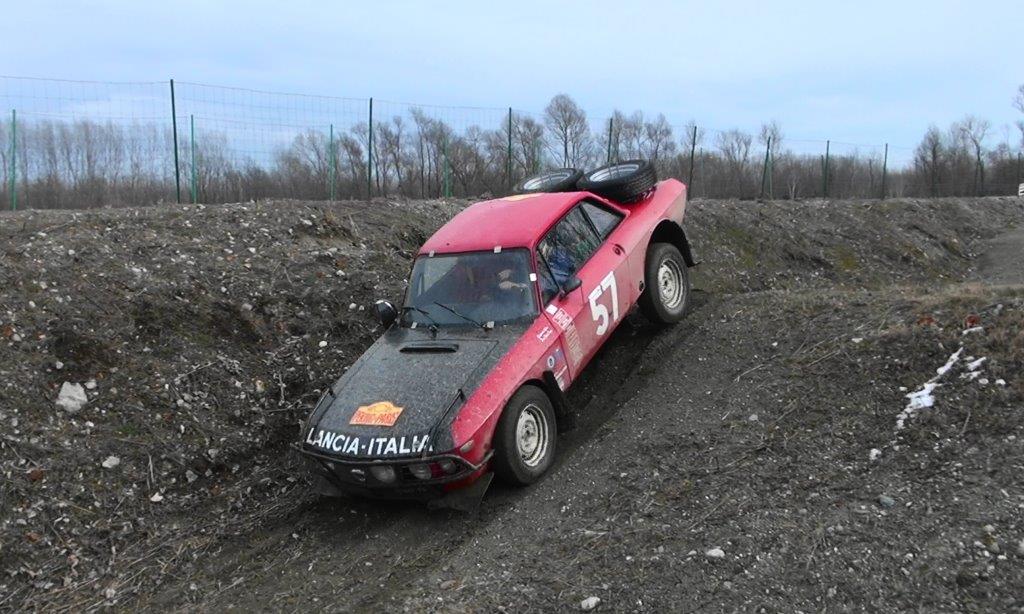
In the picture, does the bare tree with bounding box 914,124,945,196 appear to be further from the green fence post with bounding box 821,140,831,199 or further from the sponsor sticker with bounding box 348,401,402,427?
the sponsor sticker with bounding box 348,401,402,427

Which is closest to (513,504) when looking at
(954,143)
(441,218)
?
(441,218)

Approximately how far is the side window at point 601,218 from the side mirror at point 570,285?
96 cm

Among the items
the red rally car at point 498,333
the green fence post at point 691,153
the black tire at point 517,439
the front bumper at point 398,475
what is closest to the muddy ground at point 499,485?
the black tire at point 517,439

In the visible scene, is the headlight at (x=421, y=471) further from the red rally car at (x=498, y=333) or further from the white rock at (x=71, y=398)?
the white rock at (x=71, y=398)

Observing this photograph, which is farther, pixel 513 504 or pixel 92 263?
pixel 92 263

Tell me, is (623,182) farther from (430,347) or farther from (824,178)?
(824,178)

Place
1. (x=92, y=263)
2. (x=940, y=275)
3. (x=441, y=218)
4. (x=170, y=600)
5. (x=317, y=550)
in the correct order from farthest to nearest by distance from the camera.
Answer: (x=940, y=275)
(x=441, y=218)
(x=92, y=263)
(x=317, y=550)
(x=170, y=600)

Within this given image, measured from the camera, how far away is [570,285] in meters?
6.43

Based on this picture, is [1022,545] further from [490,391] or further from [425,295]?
[425,295]

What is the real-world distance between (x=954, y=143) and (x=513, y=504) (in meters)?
39.7

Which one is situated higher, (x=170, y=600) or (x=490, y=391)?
(x=490, y=391)

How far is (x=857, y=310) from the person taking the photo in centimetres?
696

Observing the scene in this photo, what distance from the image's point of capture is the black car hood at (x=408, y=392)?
5.18 m

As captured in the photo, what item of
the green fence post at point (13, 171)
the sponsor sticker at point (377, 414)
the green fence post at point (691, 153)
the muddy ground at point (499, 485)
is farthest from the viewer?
the green fence post at point (691, 153)
